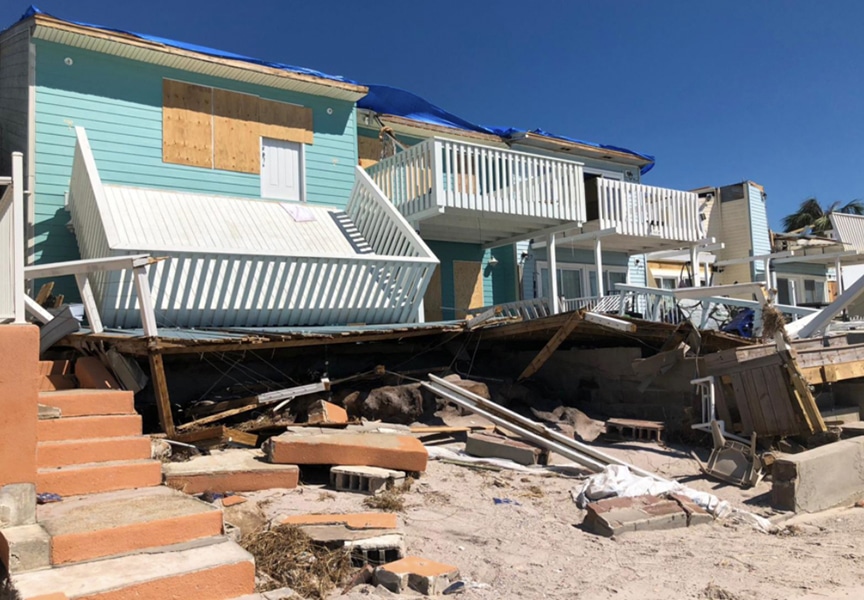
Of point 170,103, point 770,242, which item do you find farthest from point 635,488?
point 770,242

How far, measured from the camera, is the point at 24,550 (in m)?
3.83

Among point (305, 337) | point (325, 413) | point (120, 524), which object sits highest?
point (305, 337)

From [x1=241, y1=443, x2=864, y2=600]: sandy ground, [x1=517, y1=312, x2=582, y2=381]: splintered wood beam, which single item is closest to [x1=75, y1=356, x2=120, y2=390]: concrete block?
[x1=241, y1=443, x2=864, y2=600]: sandy ground

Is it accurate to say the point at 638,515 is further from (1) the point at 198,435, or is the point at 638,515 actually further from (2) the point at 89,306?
(2) the point at 89,306

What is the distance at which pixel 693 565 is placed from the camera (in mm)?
5367

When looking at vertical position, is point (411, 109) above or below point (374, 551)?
above

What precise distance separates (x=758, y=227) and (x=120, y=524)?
23.6 meters

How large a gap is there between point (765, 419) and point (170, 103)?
11.0 metres

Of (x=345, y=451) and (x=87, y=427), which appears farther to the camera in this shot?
(x=345, y=451)

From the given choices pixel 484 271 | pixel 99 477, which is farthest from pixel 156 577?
pixel 484 271

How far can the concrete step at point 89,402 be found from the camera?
596 centimetres

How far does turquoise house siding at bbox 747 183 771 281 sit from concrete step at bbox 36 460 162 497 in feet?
70.9

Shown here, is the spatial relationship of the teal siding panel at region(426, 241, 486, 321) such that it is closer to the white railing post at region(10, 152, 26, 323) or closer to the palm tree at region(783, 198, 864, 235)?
the white railing post at region(10, 152, 26, 323)

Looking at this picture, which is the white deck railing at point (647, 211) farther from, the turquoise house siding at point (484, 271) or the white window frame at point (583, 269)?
the turquoise house siding at point (484, 271)
